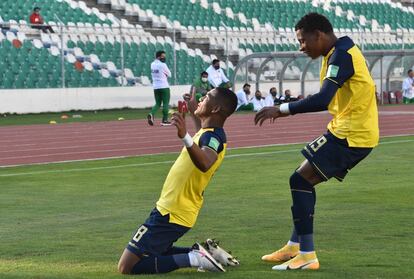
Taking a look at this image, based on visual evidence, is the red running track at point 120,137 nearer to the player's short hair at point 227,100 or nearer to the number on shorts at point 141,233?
the number on shorts at point 141,233

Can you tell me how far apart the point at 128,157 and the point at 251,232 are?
8.84 metres

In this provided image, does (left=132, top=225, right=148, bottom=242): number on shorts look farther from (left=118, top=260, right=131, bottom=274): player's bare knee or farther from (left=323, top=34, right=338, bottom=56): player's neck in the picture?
(left=323, top=34, right=338, bottom=56): player's neck

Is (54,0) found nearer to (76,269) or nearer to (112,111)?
(112,111)

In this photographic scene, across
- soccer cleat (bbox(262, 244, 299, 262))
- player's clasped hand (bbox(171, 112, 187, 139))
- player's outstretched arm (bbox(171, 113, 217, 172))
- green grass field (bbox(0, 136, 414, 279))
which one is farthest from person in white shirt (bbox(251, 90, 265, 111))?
player's clasped hand (bbox(171, 112, 187, 139))

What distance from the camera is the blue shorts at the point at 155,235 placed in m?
7.87

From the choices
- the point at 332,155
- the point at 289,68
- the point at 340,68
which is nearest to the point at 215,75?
the point at 289,68

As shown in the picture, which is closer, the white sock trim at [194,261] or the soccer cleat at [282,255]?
the white sock trim at [194,261]

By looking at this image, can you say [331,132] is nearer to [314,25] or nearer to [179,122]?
[314,25]

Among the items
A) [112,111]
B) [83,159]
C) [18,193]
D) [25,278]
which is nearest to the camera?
[25,278]

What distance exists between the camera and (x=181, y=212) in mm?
7883

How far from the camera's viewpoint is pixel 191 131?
24.4 m

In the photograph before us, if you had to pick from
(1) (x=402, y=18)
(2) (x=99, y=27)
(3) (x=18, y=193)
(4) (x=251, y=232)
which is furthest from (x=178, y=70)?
(4) (x=251, y=232)

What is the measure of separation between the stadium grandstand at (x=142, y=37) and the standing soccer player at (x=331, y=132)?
2643 cm

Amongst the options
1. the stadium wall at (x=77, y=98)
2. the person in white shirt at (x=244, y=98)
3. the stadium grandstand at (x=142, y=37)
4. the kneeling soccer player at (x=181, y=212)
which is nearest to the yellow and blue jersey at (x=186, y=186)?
the kneeling soccer player at (x=181, y=212)
